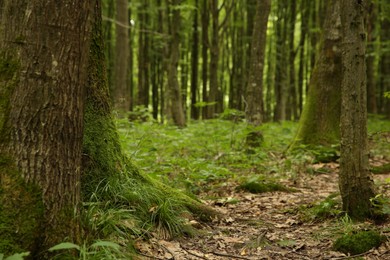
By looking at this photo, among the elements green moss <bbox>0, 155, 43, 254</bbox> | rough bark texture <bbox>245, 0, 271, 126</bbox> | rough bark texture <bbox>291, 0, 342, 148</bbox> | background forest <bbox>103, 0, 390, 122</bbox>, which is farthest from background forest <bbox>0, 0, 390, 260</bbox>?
background forest <bbox>103, 0, 390, 122</bbox>

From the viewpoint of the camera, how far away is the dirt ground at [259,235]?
374 cm

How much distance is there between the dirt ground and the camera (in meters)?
3.74

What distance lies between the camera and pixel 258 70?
971 centimetres

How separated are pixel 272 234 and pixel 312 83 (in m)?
5.82

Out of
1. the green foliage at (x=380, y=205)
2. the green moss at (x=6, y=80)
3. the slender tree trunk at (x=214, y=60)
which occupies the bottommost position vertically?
the green foliage at (x=380, y=205)

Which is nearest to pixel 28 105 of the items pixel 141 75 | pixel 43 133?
pixel 43 133

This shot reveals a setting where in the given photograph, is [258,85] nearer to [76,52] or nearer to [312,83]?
[312,83]

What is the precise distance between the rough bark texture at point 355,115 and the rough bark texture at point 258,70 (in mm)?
5197

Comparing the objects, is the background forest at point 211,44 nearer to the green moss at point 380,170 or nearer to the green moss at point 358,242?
the green moss at point 380,170

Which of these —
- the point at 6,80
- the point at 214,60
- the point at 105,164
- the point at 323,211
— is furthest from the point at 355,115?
the point at 214,60

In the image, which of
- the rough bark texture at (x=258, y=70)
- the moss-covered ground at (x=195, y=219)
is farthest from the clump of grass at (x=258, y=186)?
the rough bark texture at (x=258, y=70)

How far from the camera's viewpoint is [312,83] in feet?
31.0

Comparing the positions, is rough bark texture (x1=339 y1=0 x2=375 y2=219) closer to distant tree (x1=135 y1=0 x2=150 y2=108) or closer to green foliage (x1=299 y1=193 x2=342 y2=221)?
green foliage (x1=299 y1=193 x2=342 y2=221)

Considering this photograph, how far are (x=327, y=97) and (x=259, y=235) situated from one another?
5.58m
